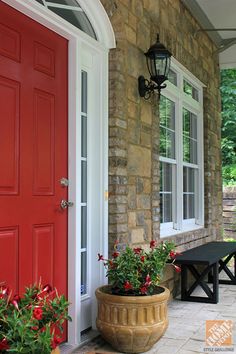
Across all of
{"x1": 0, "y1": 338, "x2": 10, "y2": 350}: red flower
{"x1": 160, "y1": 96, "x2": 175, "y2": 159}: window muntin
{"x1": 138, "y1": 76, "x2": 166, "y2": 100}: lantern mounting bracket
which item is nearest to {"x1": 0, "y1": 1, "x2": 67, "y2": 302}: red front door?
{"x1": 0, "y1": 338, "x2": 10, "y2": 350}: red flower

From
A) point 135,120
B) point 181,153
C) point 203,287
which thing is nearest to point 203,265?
point 203,287

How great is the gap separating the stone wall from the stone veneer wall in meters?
5.13

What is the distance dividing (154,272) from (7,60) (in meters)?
1.80

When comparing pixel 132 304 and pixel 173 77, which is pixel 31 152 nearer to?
pixel 132 304

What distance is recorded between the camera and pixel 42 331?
214 cm

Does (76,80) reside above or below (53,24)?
below

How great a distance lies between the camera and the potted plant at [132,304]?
3258 millimetres

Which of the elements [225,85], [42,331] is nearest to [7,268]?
[42,331]

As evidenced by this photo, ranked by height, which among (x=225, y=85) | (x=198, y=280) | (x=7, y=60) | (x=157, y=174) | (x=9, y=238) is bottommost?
(x=198, y=280)

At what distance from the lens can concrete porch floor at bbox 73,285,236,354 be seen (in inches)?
134

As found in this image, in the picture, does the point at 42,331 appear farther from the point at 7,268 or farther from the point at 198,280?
the point at 198,280

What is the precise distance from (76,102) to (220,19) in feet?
11.8

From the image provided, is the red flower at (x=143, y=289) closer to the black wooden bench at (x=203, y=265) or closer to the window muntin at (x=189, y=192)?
the black wooden bench at (x=203, y=265)

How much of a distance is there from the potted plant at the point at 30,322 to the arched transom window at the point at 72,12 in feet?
6.55
